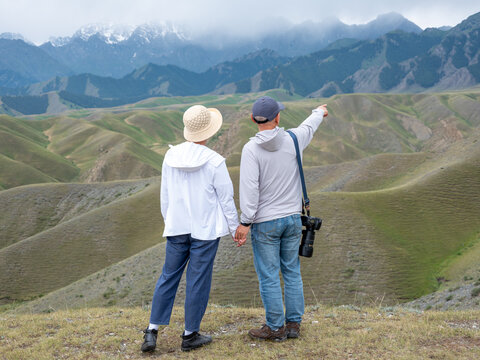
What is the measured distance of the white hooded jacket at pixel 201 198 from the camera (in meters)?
6.65

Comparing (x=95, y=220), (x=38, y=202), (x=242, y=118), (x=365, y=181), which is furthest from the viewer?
(x=242, y=118)

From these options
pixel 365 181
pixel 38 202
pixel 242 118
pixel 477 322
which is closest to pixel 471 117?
pixel 242 118

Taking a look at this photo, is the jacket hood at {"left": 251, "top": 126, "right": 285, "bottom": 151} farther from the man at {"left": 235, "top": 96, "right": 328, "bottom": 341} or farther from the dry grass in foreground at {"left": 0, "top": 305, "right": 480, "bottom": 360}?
the dry grass in foreground at {"left": 0, "top": 305, "right": 480, "bottom": 360}

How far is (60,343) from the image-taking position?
291 inches

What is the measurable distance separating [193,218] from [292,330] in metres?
2.70

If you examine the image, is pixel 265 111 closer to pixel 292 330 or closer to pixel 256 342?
pixel 292 330

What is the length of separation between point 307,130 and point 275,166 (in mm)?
1050

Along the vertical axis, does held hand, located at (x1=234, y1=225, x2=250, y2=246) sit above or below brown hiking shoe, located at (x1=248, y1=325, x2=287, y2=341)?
above

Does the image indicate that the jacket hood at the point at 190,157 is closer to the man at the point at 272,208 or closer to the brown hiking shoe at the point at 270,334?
the man at the point at 272,208

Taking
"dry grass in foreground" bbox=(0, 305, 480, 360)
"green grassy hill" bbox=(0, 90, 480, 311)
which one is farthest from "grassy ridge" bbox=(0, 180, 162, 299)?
"dry grass in foreground" bbox=(0, 305, 480, 360)

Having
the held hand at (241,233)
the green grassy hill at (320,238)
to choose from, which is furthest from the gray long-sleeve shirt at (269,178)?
the green grassy hill at (320,238)

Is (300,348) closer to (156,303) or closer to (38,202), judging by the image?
(156,303)

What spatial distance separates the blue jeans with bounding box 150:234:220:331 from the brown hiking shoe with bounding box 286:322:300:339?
62.5 inches

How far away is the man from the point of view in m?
6.78
